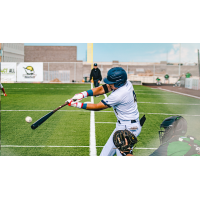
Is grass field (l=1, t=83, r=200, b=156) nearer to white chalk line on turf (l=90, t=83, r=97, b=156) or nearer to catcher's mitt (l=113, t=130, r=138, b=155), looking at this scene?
white chalk line on turf (l=90, t=83, r=97, b=156)

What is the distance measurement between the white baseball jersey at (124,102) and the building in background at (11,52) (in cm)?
2706

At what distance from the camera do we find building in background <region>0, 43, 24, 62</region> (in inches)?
1129

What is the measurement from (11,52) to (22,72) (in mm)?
4713

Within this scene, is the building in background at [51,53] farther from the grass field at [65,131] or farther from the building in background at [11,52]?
the grass field at [65,131]

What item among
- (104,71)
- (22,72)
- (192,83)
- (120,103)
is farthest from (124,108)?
(104,71)

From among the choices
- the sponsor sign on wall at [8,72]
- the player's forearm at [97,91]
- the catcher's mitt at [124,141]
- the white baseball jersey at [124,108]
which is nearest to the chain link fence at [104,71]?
the sponsor sign on wall at [8,72]

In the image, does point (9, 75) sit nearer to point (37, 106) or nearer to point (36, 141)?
point (37, 106)

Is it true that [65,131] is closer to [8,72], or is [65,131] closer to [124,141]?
[124,141]

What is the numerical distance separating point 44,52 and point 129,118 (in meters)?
46.6

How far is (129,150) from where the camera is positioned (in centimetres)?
306

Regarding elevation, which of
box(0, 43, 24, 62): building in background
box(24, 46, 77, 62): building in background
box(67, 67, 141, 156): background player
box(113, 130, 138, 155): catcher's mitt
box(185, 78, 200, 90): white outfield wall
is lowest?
box(113, 130, 138, 155): catcher's mitt

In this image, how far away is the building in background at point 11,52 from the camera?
28670 millimetres

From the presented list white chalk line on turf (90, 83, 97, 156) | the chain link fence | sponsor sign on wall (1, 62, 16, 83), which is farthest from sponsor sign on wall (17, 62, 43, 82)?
white chalk line on turf (90, 83, 97, 156)

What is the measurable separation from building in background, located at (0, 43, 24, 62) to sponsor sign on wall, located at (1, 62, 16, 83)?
1.11m
